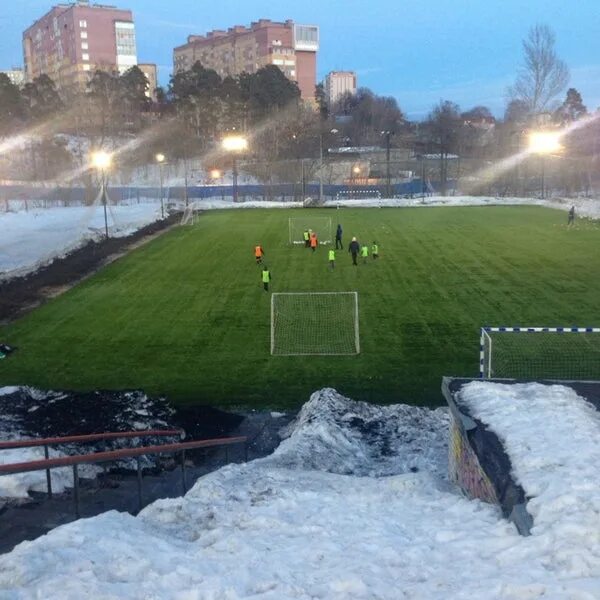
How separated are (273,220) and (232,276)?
23941mm

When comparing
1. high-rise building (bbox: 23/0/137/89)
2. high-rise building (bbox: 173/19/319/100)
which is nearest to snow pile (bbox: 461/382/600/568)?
high-rise building (bbox: 23/0/137/89)

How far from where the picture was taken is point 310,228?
45906mm

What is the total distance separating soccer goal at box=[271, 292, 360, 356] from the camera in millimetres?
18938

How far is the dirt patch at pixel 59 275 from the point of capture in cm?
2503

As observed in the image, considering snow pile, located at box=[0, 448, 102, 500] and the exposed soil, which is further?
snow pile, located at box=[0, 448, 102, 500]

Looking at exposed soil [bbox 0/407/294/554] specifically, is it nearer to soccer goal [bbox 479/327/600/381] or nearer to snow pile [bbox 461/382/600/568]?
snow pile [bbox 461/382/600/568]

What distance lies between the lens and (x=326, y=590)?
17.5ft

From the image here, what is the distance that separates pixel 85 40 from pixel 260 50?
113 feet

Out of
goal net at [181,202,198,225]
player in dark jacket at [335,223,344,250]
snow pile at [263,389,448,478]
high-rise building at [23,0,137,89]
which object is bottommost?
snow pile at [263,389,448,478]

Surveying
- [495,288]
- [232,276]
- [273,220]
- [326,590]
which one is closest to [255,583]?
[326,590]

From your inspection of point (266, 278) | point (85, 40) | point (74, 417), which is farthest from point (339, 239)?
point (85, 40)

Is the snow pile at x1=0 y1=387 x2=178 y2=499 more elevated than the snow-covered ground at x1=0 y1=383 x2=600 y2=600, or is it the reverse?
the snow-covered ground at x1=0 y1=383 x2=600 y2=600

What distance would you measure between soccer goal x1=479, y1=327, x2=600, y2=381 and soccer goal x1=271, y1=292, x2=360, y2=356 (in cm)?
380

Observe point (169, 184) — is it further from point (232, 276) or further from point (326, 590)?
point (326, 590)
